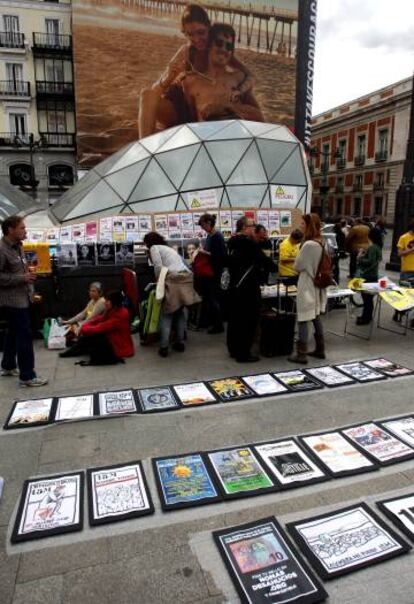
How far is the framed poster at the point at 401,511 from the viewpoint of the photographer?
2.63 metres

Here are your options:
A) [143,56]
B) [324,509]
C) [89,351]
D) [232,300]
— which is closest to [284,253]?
[232,300]

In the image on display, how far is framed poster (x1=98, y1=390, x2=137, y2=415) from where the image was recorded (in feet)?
13.9

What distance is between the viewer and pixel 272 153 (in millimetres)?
11359

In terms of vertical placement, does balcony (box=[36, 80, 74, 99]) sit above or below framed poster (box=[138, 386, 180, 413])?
above

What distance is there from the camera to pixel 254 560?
7.76ft

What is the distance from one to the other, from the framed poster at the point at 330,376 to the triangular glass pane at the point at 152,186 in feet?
20.6

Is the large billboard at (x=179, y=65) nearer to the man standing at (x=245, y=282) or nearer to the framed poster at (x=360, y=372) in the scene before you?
the man standing at (x=245, y=282)

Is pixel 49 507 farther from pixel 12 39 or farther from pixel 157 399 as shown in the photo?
pixel 12 39

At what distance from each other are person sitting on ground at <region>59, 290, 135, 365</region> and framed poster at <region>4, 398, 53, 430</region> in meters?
1.21

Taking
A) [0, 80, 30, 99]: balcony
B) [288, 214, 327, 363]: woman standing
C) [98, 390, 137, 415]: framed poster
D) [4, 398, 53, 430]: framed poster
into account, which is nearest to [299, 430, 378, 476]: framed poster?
[98, 390, 137, 415]: framed poster

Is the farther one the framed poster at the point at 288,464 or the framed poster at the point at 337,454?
the framed poster at the point at 337,454

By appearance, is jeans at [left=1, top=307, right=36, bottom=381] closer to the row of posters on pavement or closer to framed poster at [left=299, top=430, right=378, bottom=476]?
the row of posters on pavement

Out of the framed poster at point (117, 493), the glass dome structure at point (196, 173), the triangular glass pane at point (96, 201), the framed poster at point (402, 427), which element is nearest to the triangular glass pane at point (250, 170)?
the glass dome structure at point (196, 173)

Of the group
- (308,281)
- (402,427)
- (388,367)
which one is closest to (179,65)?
(308,281)
